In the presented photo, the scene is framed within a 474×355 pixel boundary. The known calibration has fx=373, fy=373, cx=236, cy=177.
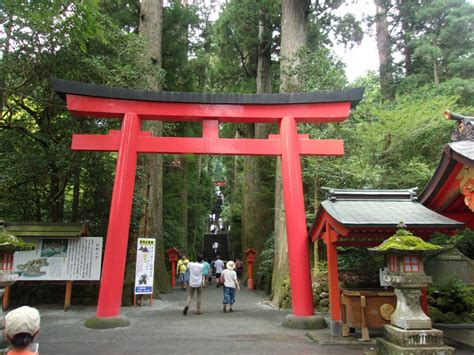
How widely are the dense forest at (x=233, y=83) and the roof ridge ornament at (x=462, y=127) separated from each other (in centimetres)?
369

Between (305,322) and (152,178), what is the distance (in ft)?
25.6

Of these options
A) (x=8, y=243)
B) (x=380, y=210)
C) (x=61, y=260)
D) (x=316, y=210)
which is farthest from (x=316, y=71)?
(x=8, y=243)

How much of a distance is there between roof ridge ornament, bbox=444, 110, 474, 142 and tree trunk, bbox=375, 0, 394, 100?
11240 millimetres

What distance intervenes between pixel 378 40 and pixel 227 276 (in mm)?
13771

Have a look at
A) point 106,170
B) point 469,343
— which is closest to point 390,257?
point 469,343

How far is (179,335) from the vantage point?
23.0ft

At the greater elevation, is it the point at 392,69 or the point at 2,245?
the point at 392,69

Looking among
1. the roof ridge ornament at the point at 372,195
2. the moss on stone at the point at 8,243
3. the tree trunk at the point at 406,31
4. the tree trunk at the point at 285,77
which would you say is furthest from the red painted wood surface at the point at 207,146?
the tree trunk at the point at 406,31

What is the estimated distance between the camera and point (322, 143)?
8.81 m

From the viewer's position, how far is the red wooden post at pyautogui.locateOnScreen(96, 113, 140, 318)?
762cm

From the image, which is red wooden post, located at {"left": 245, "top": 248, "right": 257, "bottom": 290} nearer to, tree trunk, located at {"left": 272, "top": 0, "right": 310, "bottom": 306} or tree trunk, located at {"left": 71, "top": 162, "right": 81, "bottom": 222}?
tree trunk, located at {"left": 272, "top": 0, "right": 310, "bottom": 306}

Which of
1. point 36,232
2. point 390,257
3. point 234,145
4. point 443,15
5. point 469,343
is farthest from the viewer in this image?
point 443,15

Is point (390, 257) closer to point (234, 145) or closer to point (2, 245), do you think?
point (234, 145)

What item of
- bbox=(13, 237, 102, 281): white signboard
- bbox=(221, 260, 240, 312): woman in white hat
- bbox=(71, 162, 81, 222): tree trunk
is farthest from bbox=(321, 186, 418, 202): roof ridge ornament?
bbox=(71, 162, 81, 222): tree trunk
